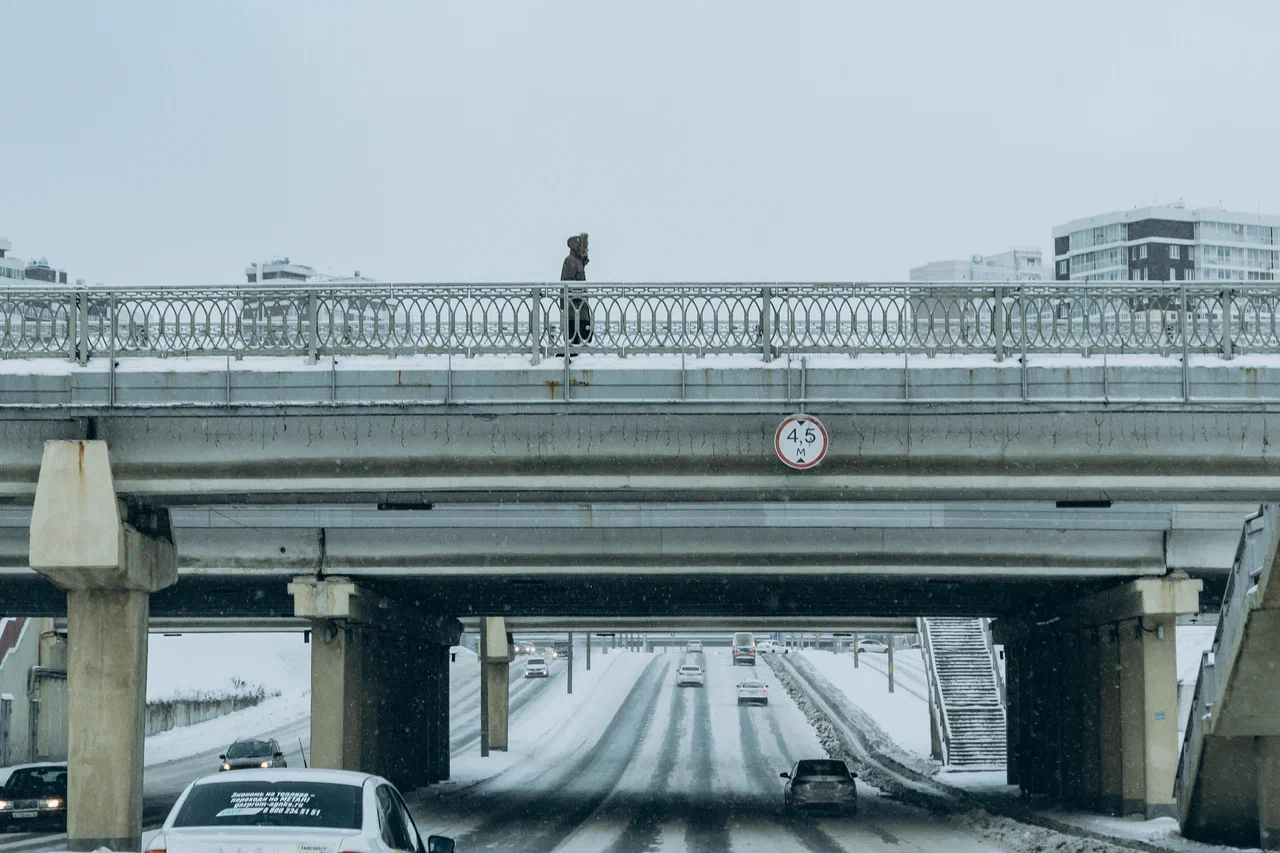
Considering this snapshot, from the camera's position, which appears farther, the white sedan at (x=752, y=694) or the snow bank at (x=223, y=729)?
the white sedan at (x=752, y=694)

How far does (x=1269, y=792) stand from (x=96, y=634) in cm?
1652

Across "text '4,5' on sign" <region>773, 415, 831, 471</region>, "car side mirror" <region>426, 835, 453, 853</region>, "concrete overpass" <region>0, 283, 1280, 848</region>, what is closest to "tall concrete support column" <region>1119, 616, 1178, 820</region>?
"concrete overpass" <region>0, 283, 1280, 848</region>

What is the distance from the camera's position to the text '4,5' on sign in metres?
22.1

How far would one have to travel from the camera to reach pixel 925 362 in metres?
22.3

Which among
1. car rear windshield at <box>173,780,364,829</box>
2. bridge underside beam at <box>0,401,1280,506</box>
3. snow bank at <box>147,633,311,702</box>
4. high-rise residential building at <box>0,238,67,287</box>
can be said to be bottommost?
snow bank at <box>147,633,311,702</box>

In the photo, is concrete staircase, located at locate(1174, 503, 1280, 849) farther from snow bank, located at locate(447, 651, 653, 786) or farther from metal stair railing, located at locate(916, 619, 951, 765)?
snow bank, located at locate(447, 651, 653, 786)

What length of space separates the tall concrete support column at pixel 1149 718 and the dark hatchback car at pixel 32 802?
71.0ft

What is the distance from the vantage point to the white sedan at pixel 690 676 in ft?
337

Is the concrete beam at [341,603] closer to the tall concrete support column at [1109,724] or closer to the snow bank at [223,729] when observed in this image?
the tall concrete support column at [1109,724]

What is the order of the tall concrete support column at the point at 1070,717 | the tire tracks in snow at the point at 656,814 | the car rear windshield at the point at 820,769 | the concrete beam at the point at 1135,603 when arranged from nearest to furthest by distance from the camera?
the tire tracks in snow at the point at 656,814 → the concrete beam at the point at 1135,603 → the car rear windshield at the point at 820,769 → the tall concrete support column at the point at 1070,717

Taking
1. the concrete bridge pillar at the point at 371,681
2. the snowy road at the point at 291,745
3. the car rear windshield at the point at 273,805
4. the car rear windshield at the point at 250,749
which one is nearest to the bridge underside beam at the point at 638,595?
the concrete bridge pillar at the point at 371,681

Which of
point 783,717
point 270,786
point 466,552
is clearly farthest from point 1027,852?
point 783,717

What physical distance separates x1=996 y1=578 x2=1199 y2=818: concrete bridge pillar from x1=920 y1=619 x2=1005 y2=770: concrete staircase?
36.8ft

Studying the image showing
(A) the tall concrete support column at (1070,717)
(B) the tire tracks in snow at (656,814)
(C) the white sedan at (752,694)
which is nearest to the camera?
(B) the tire tracks in snow at (656,814)
